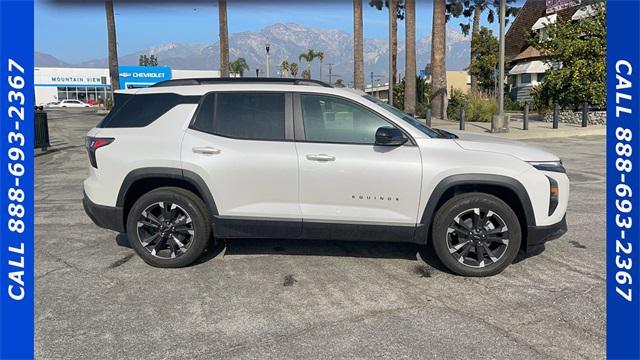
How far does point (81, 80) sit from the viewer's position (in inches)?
2783

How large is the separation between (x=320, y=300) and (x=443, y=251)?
1269 mm

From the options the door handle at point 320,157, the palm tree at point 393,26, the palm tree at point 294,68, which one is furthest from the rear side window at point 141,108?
the palm tree at point 294,68

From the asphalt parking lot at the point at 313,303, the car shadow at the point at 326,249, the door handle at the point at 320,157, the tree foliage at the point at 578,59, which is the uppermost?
the tree foliage at the point at 578,59

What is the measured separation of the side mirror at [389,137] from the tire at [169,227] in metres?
1.81

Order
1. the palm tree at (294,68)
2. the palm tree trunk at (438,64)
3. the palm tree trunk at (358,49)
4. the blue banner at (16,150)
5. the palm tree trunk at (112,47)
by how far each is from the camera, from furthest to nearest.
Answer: the palm tree at (294,68), the palm tree trunk at (112,47), the palm tree trunk at (358,49), the palm tree trunk at (438,64), the blue banner at (16,150)

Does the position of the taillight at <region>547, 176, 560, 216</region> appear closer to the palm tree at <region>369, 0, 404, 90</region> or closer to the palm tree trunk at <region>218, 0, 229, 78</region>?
the palm tree at <region>369, 0, 404, 90</region>

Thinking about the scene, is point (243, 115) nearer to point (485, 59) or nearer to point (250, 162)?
point (250, 162)

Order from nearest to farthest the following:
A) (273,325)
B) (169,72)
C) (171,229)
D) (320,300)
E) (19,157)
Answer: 1. (19,157)
2. (273,325)
3. (320,300)
4. (171,229)
5. (169,72)

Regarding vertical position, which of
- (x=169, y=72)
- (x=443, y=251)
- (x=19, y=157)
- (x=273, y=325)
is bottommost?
(x=273, y=325)

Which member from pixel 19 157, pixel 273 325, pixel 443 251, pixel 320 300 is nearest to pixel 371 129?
pixel 443 251

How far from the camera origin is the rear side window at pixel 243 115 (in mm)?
4672

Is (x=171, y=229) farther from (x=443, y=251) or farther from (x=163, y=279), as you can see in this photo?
(x=443, y=251)

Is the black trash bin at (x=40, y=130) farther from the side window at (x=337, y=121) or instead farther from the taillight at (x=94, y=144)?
the side window at (x=337, y=121)

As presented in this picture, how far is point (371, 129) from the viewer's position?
4566mm
